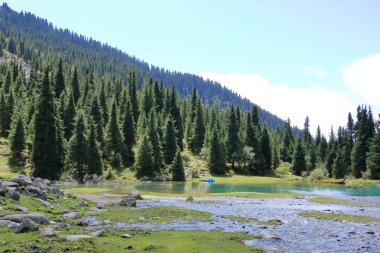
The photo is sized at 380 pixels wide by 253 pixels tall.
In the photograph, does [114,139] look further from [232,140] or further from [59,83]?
[59,83]

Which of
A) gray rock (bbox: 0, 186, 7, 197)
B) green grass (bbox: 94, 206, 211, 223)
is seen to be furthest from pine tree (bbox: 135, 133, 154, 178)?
gray rock (bbox: 0, 186, 7, 197)

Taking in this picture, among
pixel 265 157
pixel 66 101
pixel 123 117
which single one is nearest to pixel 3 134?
pixel 66 101

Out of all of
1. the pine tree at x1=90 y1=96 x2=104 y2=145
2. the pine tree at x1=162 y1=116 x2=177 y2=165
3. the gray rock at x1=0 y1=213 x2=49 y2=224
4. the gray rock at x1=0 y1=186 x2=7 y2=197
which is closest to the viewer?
the gray rock at x1=0 y1=213 x2=49 y2=224

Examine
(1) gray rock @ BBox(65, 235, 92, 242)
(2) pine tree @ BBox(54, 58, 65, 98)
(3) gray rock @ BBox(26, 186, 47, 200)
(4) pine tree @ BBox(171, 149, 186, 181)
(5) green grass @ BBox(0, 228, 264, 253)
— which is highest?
(2) pine tree @ BBox(54, 58, 65, 98)

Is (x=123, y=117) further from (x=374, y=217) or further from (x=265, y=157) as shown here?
(x=374, y=217)

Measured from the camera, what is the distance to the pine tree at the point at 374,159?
118000 mm

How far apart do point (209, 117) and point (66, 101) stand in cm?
7679

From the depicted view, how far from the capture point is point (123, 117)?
133m

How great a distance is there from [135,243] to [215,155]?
10696cm

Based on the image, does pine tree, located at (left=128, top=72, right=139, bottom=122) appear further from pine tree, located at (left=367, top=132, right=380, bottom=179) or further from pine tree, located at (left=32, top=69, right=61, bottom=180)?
pine tree, located at (left=367, top=132, right=380, bottom=179)

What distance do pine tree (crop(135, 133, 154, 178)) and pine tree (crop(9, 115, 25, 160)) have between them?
29.4m

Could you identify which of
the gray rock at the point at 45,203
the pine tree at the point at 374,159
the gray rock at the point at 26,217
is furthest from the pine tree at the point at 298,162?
the gray rock at the point at 26,217

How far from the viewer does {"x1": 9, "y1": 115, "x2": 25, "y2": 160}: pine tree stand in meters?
104

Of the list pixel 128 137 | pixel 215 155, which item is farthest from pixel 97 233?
pixel 215 155
